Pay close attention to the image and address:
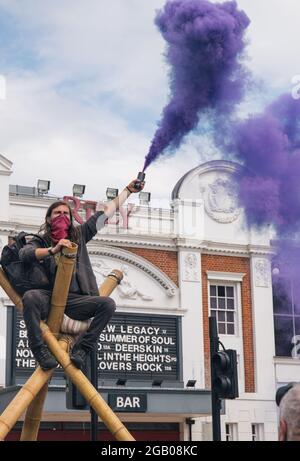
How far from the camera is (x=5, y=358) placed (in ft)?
85.9

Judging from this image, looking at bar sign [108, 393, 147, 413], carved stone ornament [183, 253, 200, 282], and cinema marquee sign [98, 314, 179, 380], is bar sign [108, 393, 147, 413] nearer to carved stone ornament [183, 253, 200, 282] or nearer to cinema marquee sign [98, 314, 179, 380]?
cinema marquee sign [98, 314, 179, 380]

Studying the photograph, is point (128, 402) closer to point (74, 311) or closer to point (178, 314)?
point (178, 314)

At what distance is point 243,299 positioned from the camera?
97.9 feet

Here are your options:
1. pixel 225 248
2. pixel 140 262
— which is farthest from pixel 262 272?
pixel 140 262

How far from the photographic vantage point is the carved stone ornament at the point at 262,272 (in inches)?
1187

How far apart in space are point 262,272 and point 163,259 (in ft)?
11.6

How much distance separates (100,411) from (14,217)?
19399mm

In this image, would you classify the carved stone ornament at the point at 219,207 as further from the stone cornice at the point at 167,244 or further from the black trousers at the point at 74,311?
the black trousers at the point at 74,311

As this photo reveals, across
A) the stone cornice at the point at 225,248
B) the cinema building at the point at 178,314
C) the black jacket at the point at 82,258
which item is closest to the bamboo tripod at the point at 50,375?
the black jacket at the point at 82,258

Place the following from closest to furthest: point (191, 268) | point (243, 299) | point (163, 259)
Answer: point (163, 259) < point (191, 268) < point (243, 299)

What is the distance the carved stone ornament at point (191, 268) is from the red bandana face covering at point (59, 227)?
792 inches
